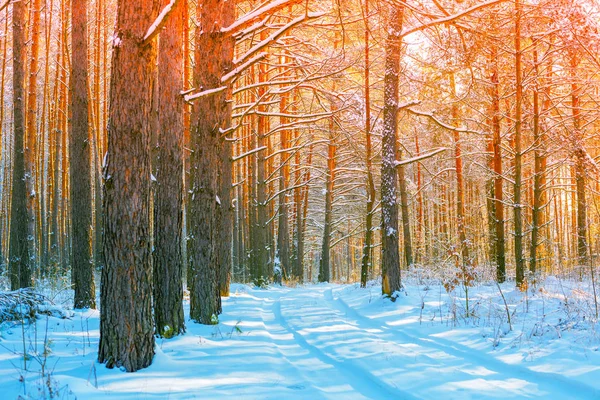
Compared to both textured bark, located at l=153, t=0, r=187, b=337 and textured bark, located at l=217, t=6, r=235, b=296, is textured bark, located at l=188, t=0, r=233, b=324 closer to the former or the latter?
textured bark, located at l=153, t=0, r=187, b=337

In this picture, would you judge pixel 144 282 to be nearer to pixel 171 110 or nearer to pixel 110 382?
pixel 110 382

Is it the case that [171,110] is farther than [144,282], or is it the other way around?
[171,110]

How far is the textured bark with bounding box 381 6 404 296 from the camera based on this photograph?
1068 centimetres

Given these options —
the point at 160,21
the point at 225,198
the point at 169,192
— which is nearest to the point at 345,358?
the point at 169,192

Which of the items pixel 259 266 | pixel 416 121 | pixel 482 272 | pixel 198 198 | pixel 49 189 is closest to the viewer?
pixel 198 198

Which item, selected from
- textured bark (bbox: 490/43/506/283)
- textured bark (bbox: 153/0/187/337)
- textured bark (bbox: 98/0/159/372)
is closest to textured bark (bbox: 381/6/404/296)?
textured bark (bbox: 490/43/506/283)

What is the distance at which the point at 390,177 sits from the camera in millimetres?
11023

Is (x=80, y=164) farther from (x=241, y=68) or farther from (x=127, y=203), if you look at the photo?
(x=127, y=203)

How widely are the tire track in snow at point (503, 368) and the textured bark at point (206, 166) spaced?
2.92 m

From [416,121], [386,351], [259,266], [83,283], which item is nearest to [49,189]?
[259,266]

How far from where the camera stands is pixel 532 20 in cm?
1130

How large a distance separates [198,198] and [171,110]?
64.2 inches

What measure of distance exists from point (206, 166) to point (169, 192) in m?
1.18

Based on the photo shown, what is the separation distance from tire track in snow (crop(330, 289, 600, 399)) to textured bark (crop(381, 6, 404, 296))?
2.43 metres
